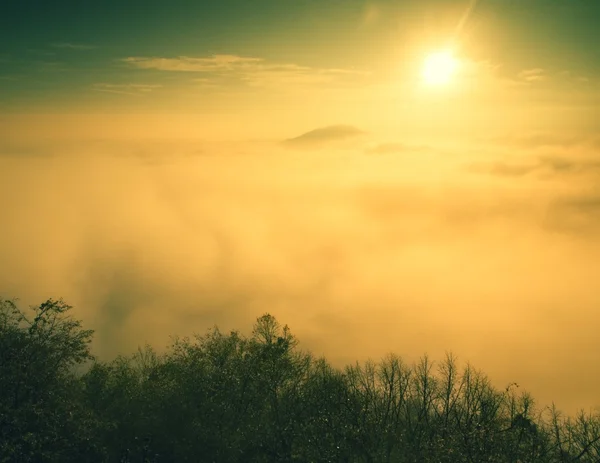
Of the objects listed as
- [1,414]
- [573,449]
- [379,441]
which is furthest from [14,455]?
[573,449]

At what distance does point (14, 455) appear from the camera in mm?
35719

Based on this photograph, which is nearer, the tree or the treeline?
the tree

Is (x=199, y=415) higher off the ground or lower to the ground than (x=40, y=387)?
lower

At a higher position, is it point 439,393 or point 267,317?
point 267,317

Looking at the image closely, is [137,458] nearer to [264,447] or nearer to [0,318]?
[264,447]

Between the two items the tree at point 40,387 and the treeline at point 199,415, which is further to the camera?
the treeline at point 199,415

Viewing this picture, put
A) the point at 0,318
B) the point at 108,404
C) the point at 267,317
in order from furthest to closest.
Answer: the point at 267,317 < the point at 108,404 < the point at 0,318

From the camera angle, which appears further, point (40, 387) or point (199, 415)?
point (199, 415)

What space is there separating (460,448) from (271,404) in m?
16.8

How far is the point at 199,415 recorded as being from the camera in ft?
140

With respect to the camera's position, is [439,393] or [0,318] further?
[439,393]

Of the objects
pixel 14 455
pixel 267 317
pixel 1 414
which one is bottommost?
pixel 14 455

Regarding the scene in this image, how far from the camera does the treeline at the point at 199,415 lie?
37.5 metres

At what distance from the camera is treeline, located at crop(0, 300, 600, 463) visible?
37.5m
